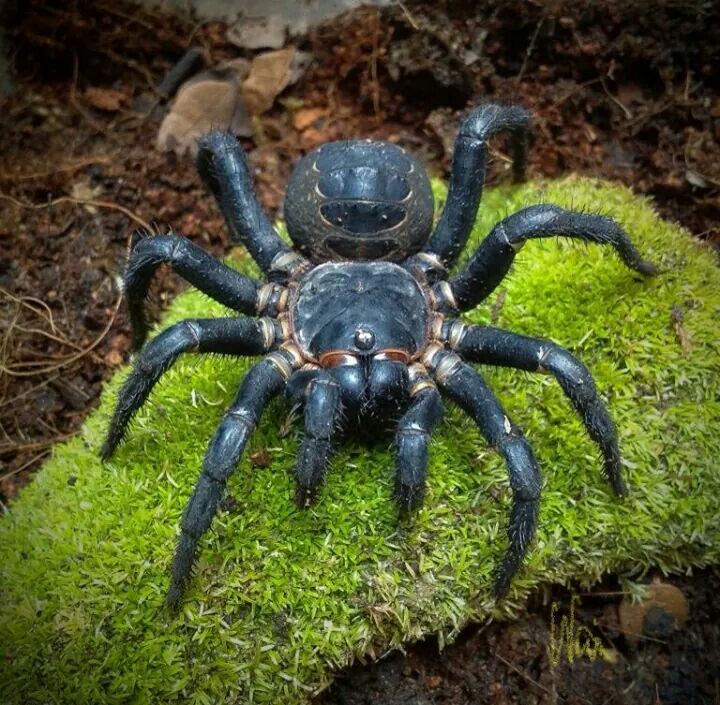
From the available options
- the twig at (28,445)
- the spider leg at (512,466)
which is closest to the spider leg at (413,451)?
the spider leg at (512,466)

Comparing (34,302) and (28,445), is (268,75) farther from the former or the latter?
(28,445)

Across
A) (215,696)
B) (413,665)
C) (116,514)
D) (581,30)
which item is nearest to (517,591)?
(413,665)

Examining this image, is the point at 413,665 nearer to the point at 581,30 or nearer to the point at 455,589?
the point at 455,589

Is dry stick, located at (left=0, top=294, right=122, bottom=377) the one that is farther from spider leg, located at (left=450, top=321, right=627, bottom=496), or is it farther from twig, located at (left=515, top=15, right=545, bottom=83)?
twig, located at (left=515, top=15, right=545, bottom=83)

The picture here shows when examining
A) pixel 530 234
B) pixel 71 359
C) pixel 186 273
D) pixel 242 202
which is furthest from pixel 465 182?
pixel 71 359

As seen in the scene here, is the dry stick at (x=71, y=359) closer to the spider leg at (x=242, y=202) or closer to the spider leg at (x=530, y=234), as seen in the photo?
the spider leg at (x=242, y=202)

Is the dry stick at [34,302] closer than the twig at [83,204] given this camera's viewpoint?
Yes
